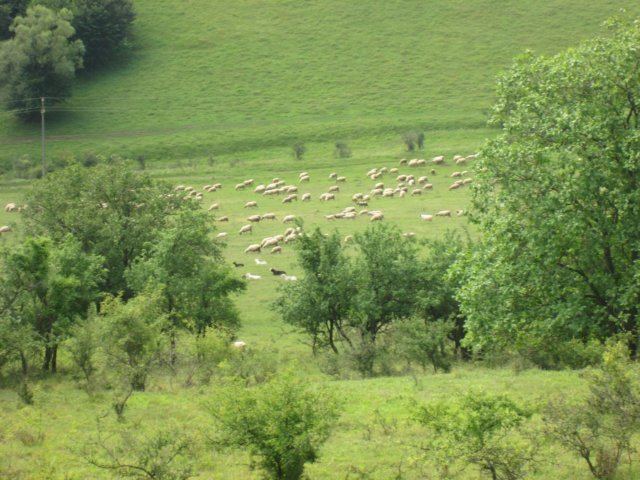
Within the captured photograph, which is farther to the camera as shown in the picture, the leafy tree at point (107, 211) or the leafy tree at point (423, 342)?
the leafy tree at point (107, 211)

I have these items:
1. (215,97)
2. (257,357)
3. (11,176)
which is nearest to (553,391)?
(257,357)

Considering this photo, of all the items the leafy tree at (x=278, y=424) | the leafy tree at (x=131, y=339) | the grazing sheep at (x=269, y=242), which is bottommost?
the grazing sheep at (x=269, y=242)

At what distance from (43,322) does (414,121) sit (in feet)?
197

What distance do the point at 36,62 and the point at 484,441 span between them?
86237 millimetres

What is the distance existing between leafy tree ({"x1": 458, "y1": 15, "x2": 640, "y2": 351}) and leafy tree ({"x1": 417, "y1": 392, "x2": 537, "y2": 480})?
5.83 m

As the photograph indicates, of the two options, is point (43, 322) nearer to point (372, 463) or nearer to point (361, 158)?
point (372, 463)

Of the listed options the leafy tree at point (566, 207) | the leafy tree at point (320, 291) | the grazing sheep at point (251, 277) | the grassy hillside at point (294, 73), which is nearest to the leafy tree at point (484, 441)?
the leafy tree at point (566, 207)

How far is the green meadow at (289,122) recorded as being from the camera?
2142 centimetres

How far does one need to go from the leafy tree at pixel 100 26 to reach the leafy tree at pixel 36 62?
9.29 meters

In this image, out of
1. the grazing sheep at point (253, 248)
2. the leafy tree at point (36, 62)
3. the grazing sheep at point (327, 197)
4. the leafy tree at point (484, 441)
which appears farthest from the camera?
the leafy tree at point (36, 62)

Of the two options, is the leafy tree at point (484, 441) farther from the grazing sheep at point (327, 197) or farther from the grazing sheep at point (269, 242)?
the grazing sheep at point (327, 197)

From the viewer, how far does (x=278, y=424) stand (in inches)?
564

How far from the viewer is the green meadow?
2142 centimetres

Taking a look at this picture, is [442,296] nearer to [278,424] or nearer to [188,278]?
[188,278]
